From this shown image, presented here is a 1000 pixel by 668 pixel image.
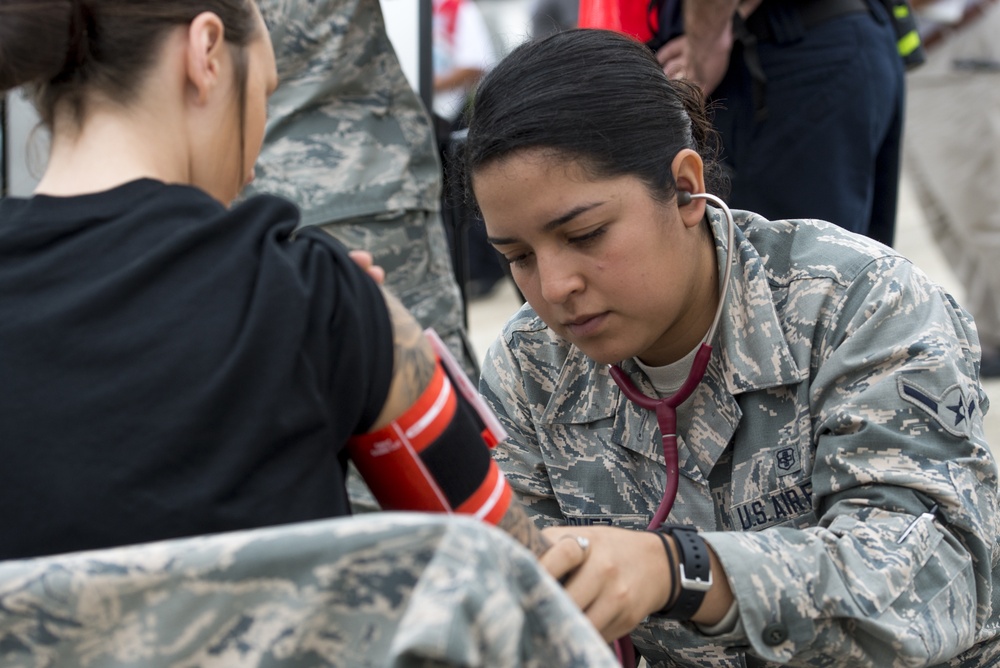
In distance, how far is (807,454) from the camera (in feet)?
5.44

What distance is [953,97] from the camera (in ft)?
14.6

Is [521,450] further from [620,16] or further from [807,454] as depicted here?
[620,16]

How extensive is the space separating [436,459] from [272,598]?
0.99 ft

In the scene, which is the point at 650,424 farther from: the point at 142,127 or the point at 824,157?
the point at 824,157

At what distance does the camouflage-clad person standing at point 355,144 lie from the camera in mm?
2660

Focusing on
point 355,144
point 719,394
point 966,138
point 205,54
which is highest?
point 205,54

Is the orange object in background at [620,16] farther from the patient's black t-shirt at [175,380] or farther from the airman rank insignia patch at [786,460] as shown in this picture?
the patient's black t-shirt at [175,380]

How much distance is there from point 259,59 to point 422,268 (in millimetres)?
1541

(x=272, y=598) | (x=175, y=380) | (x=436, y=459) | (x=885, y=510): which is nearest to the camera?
(x=272, y=598)

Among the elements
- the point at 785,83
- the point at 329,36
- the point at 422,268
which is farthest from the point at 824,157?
the point at 329,36

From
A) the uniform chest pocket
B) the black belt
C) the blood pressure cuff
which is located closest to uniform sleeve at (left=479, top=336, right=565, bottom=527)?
the uniform chest pocket

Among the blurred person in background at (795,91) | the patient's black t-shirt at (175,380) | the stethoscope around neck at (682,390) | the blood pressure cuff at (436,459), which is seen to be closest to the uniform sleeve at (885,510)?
the stethoscope around neck at (682,390)

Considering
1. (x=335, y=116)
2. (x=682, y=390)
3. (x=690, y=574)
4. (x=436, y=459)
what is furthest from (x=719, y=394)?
(x=335, y=116)

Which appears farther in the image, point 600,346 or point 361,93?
point 361,93
